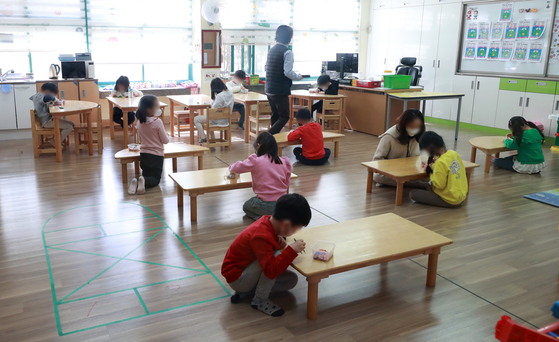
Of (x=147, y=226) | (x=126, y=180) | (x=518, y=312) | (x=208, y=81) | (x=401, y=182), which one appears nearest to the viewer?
(x=518, y=312)

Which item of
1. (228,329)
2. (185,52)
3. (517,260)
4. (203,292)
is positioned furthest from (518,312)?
(185,52)

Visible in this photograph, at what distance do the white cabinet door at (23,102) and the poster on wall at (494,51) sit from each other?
7.89 meters

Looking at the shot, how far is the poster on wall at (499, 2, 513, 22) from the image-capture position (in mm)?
8109

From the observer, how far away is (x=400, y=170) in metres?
4.52

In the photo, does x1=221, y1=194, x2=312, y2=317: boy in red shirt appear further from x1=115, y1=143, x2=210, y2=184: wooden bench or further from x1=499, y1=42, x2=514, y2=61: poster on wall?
x1=499, y1=42, x2=514, y2=61: poster on wall

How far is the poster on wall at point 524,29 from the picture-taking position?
25.8 ft

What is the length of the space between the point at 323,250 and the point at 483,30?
7.63 meters

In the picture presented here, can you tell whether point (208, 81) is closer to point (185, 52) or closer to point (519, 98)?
point (185, 52)

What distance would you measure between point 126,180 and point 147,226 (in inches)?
52.9

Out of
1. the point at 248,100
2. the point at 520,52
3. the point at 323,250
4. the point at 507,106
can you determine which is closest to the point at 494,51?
the point at 520,52

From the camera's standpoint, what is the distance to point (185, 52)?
31.1 ft

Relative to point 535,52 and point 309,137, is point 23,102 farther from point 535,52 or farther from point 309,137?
point 535,52

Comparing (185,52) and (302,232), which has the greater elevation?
(185,52)

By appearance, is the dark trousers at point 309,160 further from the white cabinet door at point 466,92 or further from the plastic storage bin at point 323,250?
the white cabinet door at point 466,92
